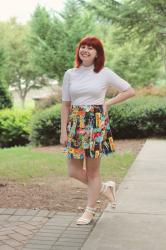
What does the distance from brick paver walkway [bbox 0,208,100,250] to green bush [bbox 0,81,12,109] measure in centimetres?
1553

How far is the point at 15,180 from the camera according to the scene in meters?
7.60

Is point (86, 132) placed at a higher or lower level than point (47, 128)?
higher

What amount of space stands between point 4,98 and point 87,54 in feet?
54.8

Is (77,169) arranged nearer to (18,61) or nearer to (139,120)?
(139,120)

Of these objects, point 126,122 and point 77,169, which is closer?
point 77,169

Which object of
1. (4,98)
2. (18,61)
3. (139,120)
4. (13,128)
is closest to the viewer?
(139,120)

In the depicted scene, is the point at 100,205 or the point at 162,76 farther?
the point at 162,76

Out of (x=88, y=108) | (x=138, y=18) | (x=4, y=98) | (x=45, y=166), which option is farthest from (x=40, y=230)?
(x=4, y=98)

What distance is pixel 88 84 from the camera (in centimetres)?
493

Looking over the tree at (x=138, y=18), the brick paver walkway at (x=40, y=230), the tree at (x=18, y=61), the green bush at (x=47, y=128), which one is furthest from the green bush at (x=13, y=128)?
the tree at (x=18, y=61)

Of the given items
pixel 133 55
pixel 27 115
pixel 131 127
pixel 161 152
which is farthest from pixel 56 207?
pixel 133 55

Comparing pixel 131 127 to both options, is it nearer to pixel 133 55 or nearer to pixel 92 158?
pixel 92 158

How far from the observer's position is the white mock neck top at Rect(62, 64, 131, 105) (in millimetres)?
4941

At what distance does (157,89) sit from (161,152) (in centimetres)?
778
